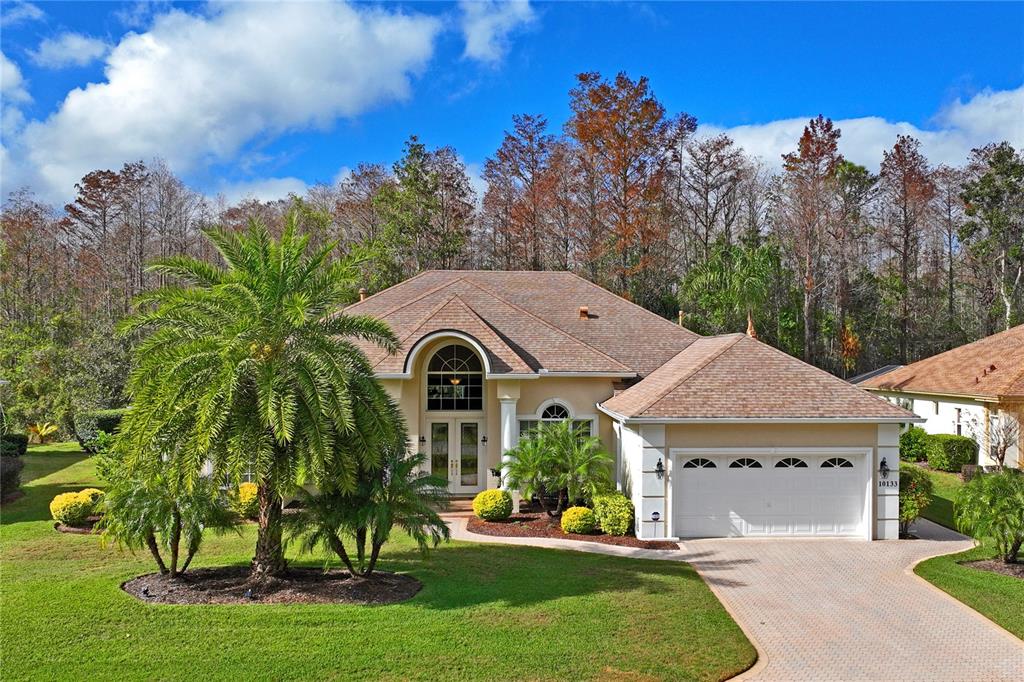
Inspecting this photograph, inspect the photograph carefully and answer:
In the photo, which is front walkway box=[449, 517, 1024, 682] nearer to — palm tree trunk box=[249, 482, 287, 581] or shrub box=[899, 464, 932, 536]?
shrub box=[899, 464, 932, 536]

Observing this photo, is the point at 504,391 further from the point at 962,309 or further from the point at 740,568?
the point at 962,309

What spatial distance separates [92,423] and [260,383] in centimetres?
2043

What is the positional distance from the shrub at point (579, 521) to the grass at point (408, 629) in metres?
2.73

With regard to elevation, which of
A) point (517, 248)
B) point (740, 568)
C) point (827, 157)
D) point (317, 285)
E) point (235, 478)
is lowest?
point (740, 568)

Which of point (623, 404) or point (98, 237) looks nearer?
point (623, 404)

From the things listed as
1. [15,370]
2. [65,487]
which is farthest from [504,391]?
[15,370]

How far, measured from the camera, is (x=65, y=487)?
69.6 feet

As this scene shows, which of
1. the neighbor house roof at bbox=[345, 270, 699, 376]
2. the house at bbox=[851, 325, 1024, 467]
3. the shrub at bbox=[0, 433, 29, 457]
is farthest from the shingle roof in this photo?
the shrub at bbox=[0, 433, 29, 457]

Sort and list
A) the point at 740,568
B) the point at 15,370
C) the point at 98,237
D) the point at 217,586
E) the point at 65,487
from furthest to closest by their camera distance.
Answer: the point at 98,237, the point at 15,370, the point at 65,487, the point at 740,568, the point at 217,586

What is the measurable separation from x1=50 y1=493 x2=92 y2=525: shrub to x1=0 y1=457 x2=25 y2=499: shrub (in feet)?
13.9

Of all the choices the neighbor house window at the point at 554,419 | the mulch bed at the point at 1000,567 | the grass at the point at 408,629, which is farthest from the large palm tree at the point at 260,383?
the mulch bed at the point at 1000,567

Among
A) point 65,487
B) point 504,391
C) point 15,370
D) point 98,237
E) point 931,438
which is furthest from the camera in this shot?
point 98,237

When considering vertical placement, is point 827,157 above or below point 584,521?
above

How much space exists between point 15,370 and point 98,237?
17.5 metres
